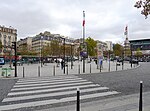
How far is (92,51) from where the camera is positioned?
86562mm

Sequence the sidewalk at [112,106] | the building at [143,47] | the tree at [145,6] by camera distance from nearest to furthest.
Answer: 1. the sidewalk at [112,106]
2. the tree at [145,6]
3. the building at [143,47]

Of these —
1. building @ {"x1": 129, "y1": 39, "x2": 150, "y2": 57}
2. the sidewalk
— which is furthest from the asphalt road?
building @ {"x1": 129, "y1": 39, "x2": 150, "y2": 57}

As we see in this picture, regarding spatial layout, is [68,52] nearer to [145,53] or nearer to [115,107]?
[145,53]

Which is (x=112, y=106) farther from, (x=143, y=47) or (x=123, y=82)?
(x=143, y=47)

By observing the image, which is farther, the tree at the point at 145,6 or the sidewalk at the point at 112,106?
the tree at the point at 145,6

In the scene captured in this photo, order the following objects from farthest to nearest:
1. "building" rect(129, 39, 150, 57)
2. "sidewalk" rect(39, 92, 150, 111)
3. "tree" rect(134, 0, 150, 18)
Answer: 1. "building" rect(129, 39, 150, 57)
2. "tree" rect(134, 0, 150, 18)
3. "sidewalk" rect(39, 92, 150, 111)

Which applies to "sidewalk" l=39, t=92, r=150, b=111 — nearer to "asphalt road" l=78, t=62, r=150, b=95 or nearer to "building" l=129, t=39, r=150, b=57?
"asphalt road" l=78, t=62, r=150, b=95

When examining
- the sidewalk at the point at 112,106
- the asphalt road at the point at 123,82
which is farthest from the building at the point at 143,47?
the sidewalk at the point at 112,106

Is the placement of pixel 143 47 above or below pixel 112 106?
above

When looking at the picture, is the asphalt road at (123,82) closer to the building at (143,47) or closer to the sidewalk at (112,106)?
the sidewalk at (112,106)

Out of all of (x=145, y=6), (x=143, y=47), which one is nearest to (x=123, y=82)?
(x=145, y=6)

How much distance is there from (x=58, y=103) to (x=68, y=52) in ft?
286

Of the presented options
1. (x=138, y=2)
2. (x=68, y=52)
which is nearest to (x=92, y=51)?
(x=68, y=52)

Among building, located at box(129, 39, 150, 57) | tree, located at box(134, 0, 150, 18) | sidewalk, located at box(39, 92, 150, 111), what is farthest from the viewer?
building, located at box(129, 39, 150, 57)
